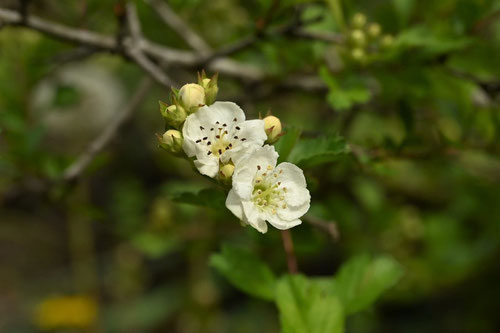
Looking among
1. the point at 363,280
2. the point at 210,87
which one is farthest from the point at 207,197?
the point at 363,280

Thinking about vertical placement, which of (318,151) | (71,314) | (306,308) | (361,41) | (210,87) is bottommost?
(306,308)

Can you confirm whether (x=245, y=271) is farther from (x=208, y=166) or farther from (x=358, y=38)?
(x=358, y=38)

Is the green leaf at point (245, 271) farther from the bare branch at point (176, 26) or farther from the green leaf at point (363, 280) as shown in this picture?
the bare branch at point (176, 26)

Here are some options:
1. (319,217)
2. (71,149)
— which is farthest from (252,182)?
(71,149)

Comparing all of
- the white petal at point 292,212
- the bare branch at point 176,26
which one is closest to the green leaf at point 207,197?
the white petal at point 292,212

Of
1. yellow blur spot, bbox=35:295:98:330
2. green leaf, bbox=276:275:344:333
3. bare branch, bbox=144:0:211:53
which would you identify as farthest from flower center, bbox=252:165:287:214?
yellow blur spot, bbox=35:295:98:330

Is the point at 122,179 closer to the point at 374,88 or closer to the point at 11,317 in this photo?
the point at 11,317
